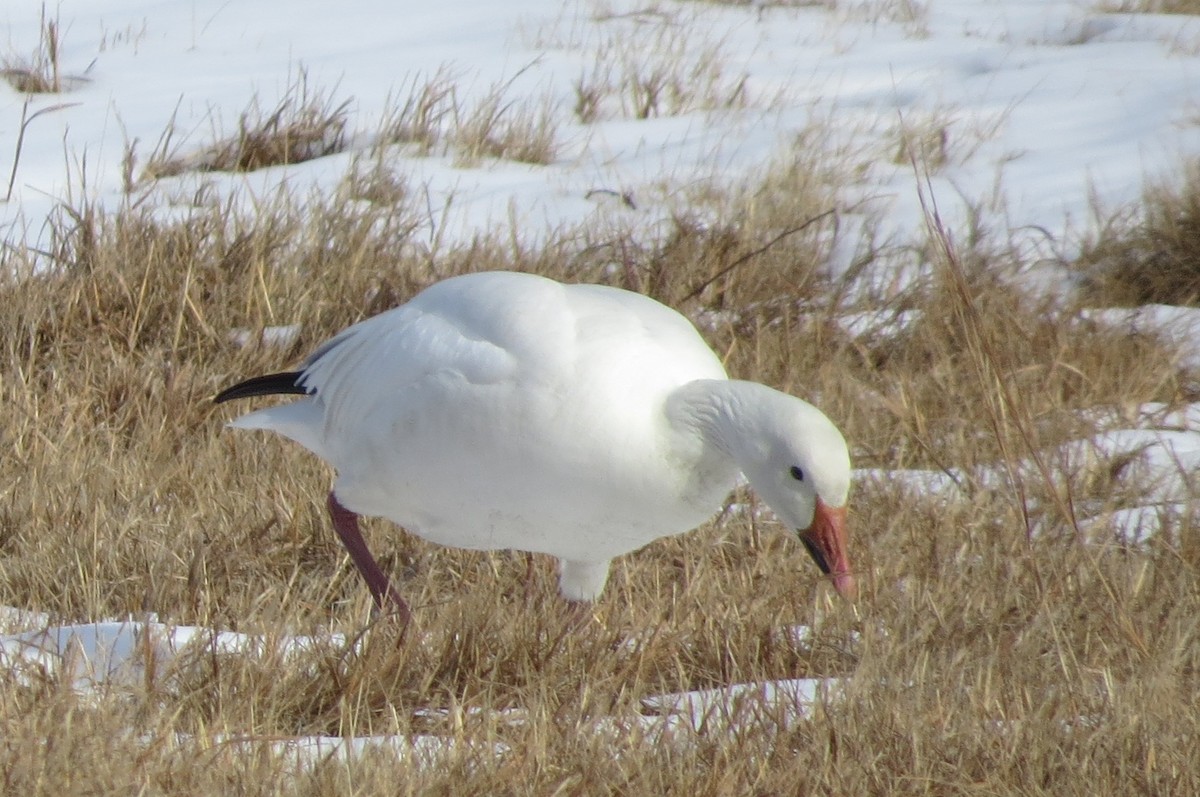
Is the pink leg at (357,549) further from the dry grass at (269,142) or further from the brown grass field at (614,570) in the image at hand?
the dry grass at (269,142)

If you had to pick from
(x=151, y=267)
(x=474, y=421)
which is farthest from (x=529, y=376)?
(x=151, y=267)

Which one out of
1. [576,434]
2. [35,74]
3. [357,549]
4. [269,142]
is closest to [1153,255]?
[269,142]

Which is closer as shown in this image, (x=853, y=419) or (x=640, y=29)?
(x=853, y=419)

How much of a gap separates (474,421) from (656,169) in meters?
4.50

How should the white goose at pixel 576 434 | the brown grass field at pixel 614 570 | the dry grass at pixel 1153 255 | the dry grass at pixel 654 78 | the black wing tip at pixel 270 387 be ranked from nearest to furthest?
the brown grass field at pixel 614 570, the white goose at pixel 576 434, the black wing tip at pixel 270 387, the dry grass at pixel 1153 255, the dry grass at pixel 654 78

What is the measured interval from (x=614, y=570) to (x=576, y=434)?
1.03 m

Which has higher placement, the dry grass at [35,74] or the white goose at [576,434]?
the white goose at [576,434]

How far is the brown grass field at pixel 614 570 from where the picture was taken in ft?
8.82

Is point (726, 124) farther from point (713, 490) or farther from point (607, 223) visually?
point (713, 490)

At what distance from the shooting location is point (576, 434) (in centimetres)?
300

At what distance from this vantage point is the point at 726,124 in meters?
8.09

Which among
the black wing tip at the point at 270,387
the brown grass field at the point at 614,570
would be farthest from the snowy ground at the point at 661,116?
the black wing tip at the point at 270,387

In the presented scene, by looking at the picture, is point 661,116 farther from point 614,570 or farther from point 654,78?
point 614,570

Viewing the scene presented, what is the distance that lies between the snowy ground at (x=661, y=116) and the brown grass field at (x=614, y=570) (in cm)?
32
